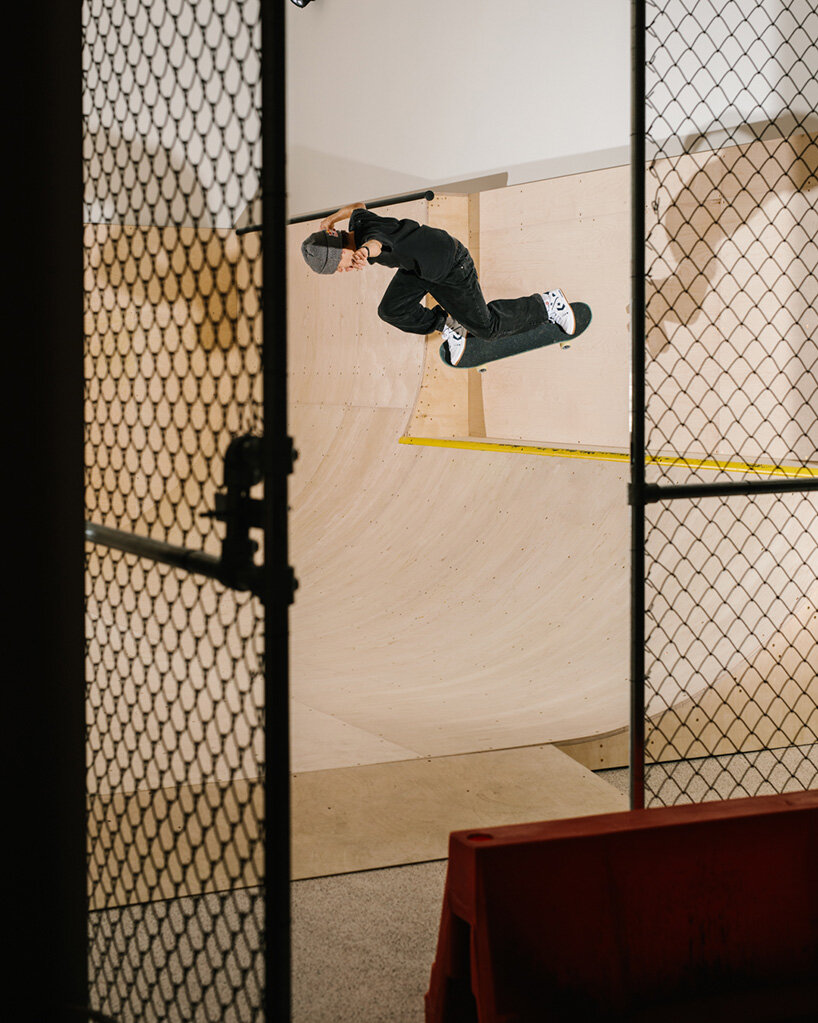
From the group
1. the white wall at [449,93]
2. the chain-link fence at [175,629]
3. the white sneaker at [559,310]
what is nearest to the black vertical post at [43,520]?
the chain-link fence at [175,629]

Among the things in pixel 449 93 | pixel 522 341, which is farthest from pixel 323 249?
pixel 449 93

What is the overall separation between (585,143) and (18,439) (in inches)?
210

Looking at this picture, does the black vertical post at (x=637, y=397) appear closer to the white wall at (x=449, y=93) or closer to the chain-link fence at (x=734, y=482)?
the chain-link fence at (x=734, y=482)

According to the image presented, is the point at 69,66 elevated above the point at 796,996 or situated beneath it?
elevated above

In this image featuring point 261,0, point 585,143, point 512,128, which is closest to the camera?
point 261,0

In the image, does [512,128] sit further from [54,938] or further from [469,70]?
[54,938]

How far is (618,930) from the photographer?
1517 millimetres

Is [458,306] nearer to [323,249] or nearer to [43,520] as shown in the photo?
[323,249]

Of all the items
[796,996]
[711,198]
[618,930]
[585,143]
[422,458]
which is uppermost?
[585,143]

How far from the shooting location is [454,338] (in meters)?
5.00

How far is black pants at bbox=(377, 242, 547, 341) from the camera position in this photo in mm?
4395

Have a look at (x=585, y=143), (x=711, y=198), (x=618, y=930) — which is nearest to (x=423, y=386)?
(x=585, y=143)

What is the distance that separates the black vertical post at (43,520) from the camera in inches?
46.8

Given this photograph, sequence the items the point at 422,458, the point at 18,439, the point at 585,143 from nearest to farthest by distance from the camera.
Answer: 1. the point at 18,439
2. the point at 422,458
3. the point at 585,143
